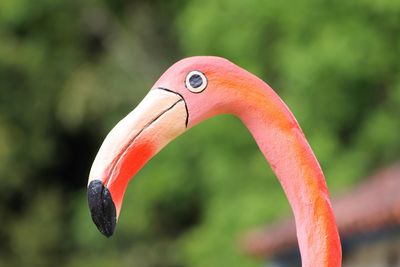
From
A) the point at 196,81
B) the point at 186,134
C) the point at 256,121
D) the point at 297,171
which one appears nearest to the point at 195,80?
the point at 196,81

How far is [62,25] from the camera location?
1467 centimetres

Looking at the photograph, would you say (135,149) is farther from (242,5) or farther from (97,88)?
(97,88)

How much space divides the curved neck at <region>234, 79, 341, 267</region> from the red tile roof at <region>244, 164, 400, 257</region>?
2.65m

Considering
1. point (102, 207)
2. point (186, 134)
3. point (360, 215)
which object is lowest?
point (186, 134)

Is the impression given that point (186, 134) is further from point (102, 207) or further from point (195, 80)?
point (102, 207)

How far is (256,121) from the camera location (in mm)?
2996

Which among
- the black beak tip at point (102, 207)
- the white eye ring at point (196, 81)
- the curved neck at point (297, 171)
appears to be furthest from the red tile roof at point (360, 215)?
the black beak tip at point (102, 207)

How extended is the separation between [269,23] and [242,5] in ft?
1.10

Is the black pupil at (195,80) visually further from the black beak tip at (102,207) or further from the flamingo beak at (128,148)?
the black beak tip at (102,207)

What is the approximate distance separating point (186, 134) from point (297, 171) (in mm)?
9513

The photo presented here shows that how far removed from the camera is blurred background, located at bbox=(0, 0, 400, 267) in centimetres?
994

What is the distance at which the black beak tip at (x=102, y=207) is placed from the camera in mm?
2736

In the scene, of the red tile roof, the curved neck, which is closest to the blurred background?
the red tile roof

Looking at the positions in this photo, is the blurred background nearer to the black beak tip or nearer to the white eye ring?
the white eye ring
